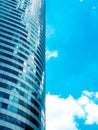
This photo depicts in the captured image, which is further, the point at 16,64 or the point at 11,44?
the point at 11,44

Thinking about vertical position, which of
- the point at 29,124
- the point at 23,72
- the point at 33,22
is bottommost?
the point at 29,124

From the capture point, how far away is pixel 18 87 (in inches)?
2975

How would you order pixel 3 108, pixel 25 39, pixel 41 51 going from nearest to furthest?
pixel 3 108 < pixel 25 39 < pixel 41 51

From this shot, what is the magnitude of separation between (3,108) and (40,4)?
A: 78.9 m

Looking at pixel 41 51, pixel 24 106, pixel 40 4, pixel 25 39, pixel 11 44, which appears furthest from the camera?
pixel 40 4

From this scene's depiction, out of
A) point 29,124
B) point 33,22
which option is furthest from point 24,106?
point 33,22

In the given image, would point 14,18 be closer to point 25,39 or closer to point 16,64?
point 25,39

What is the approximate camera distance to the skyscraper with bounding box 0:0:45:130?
2761 inches

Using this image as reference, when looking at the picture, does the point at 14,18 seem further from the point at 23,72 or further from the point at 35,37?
the point at 23,72

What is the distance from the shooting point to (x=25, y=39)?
94.0 metres

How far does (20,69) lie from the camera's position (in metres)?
81.3

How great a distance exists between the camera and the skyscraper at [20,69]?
70.1m

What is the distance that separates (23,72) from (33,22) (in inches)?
1341

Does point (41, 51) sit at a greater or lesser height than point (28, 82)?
greater
